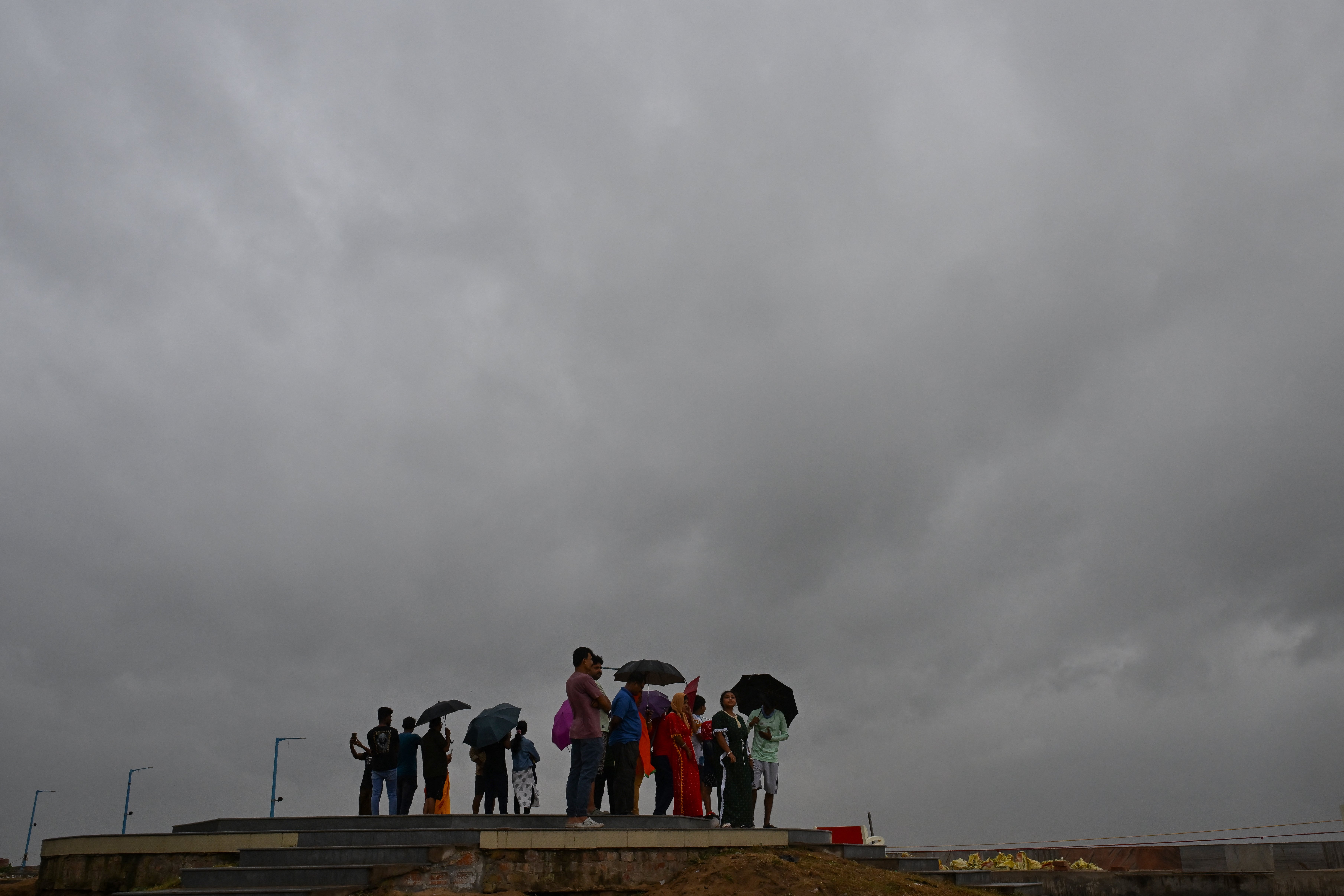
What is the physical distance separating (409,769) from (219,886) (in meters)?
5.06

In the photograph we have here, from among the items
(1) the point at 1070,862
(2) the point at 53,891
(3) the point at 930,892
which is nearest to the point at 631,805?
(3) the point at 930,892

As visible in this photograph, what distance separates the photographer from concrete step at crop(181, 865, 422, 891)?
834 centimetres

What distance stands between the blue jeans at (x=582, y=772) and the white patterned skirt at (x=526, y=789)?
378cm

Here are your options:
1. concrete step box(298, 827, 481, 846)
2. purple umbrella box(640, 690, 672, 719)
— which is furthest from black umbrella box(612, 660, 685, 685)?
concrete step box(298, 827, 481, 846)

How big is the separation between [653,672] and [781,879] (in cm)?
454

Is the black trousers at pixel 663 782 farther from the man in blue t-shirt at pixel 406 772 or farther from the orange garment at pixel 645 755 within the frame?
the man in blue t-shirt at pixel 406 772

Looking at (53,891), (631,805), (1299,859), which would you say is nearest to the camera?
(53,891)

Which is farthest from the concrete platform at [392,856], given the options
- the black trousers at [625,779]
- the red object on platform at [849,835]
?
the red object on platform at [849,835]

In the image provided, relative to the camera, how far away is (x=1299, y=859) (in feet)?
48.1

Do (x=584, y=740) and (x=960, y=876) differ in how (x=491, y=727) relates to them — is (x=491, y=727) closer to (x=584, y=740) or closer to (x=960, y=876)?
(x=584, y=740)

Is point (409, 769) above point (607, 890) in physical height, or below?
above

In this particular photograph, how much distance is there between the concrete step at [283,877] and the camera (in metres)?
8.34

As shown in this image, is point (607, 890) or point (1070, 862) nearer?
point (607, 890)

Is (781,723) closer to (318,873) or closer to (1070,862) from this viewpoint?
(318,873)
